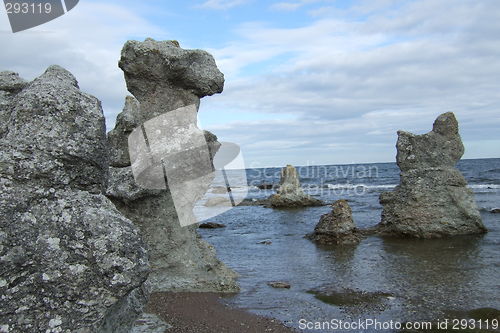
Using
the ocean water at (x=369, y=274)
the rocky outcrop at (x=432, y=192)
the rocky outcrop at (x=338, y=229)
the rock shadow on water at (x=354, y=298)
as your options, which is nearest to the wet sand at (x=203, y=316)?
the ocean water at (x=369, y=274)

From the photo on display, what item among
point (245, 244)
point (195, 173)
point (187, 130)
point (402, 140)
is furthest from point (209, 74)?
point (402, 140)

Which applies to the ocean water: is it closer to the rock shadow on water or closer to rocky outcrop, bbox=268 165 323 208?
the rock shadow on water

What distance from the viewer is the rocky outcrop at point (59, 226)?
3482mm

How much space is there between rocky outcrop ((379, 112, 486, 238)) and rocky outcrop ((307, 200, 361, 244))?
6.45ft

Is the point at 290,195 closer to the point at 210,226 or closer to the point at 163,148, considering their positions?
the point at 210,226

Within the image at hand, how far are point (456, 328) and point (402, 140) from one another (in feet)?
37.0

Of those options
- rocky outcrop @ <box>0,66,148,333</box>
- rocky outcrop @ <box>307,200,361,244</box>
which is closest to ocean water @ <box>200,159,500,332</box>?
rocky outcrop @ <box>307,200,361,244</box>

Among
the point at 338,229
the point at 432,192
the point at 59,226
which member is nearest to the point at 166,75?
the point at 59,226

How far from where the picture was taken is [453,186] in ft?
55.4

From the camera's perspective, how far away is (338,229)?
16172 mm

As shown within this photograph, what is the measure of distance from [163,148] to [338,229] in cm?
950

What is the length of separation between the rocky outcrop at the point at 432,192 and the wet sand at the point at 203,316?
1040cm

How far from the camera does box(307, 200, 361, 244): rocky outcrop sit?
16.1 m

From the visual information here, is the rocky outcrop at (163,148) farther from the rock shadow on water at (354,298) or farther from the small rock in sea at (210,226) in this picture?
the small rock in sea at (210,226)
